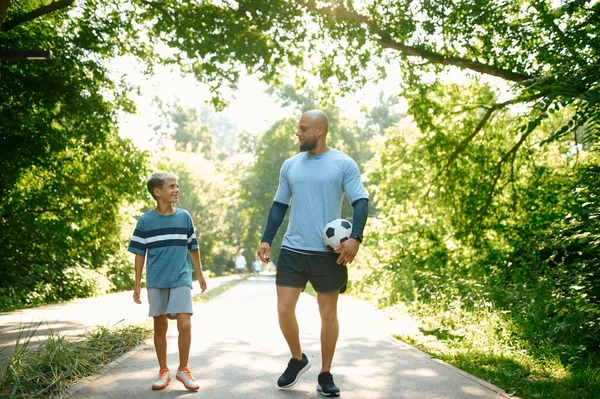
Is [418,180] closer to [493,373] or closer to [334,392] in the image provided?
[493,373]

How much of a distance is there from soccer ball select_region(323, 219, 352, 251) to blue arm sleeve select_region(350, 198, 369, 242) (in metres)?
0.06

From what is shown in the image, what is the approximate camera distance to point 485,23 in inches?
443

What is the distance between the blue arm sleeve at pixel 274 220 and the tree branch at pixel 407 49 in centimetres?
768

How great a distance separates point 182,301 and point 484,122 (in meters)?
9.42

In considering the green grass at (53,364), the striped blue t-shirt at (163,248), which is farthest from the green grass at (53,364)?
the striped blue t-shirt at (163,248)

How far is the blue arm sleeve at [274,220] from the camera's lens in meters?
5.66

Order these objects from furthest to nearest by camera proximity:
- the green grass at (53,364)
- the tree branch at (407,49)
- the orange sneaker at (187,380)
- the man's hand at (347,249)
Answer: the tree branch at (407,49), the orange sneaker at (187,380), the man's hand at (347,249), the green grass at (53,364)

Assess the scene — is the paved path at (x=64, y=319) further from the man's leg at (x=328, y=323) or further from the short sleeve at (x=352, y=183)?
the short sleeve at (x=352, y=183)

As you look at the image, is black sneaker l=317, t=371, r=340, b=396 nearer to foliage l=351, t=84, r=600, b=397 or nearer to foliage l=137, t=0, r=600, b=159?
foliage l=351, t=84, r=600, b=397

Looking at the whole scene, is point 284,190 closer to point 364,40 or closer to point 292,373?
point 292,373

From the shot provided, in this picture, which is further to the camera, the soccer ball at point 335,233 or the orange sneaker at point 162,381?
the orange sneaker at point 162,381

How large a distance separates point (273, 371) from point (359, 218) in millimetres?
2075

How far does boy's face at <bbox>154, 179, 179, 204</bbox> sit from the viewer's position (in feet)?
18.3

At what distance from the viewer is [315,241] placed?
5.35 meters
